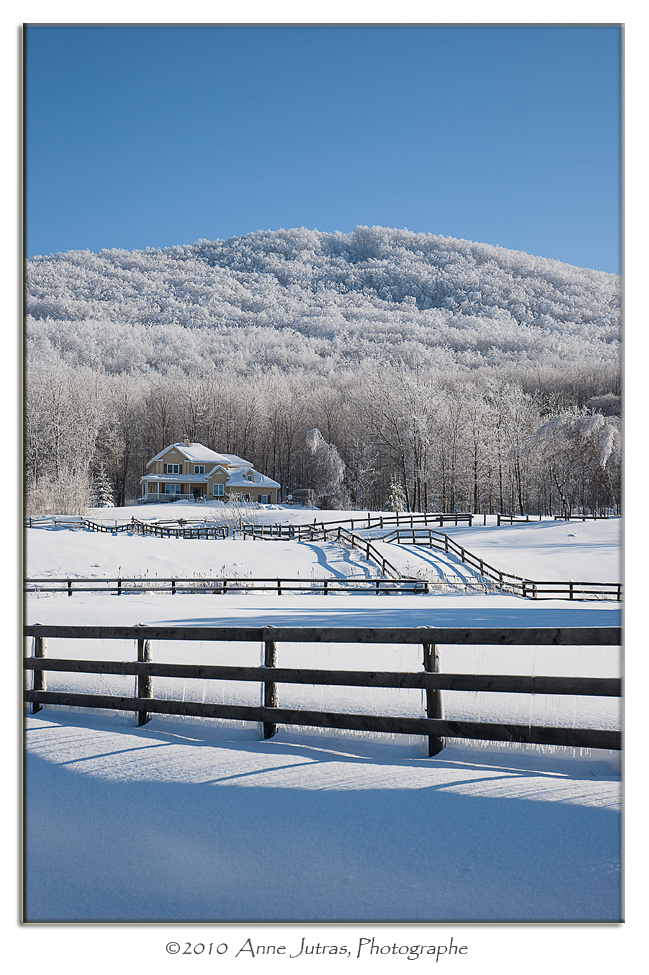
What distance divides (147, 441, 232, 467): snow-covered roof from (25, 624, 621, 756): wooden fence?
67.7 metres

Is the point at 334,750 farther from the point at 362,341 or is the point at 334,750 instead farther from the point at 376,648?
the point at 362,341

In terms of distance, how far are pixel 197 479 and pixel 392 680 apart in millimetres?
68932

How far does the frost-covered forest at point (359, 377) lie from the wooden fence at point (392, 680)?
100ft

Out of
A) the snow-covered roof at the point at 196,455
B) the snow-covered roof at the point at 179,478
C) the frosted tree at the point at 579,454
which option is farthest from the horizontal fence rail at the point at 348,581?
the snow-covered roof at the point at 196,455

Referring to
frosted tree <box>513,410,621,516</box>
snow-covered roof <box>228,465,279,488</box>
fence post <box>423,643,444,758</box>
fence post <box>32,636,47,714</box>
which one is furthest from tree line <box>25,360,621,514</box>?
fence post <box>423,643,444,758</box>

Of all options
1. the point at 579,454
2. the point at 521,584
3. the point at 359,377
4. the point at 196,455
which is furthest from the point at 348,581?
the point at 359,377

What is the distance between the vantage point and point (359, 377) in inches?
3622

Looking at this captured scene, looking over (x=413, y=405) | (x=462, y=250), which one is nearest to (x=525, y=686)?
(x=413, y=405)

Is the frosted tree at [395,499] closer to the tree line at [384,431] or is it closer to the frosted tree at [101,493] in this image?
the tree line at [384,431]

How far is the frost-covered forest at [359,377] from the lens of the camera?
56.4 metres

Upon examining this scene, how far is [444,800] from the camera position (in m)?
4.66

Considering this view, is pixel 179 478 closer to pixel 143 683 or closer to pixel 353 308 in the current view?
pixel 353 308

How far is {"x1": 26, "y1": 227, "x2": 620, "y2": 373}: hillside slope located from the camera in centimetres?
7106
